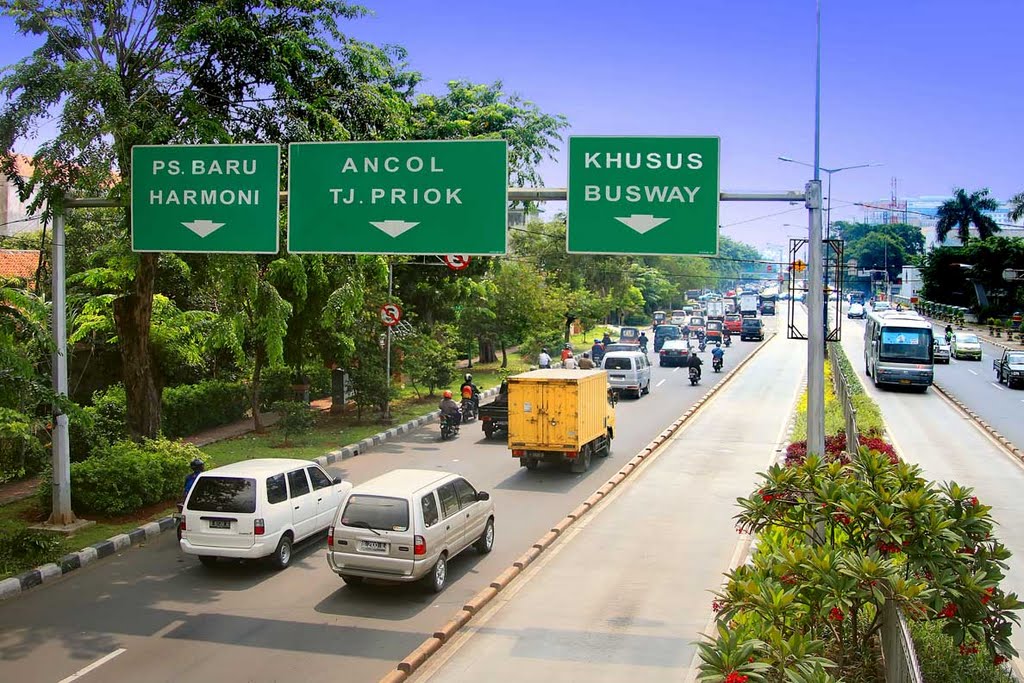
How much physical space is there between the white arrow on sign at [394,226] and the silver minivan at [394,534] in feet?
11.4

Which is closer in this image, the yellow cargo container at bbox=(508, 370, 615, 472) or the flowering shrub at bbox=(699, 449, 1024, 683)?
the flowering shrub at bbox=(699, 449, 1024, 683)

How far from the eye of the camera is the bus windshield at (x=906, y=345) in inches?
1462

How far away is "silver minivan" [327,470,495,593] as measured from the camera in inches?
473

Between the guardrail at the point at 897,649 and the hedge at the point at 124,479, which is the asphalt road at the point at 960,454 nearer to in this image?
the guardrail at the point at 897,649

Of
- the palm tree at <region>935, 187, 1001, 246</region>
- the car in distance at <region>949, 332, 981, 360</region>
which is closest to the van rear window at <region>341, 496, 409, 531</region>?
the car in distance at <region>949, 332, 981, 360</region>

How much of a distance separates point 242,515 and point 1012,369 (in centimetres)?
3679

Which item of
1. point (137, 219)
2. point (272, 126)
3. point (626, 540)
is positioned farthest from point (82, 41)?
point (626, 540)

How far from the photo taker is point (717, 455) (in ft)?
78.7

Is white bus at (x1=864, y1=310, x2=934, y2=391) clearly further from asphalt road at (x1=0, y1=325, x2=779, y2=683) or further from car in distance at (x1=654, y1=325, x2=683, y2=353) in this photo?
asphalt road at (x1=0, y1=325, x2=779, y2=683)

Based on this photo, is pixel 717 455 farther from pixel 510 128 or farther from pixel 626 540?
pixel 510 128

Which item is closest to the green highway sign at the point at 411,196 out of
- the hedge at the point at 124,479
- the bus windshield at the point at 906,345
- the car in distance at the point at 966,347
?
the hedge at the point at 124,479

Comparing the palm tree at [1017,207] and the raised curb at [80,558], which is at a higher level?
the palm tree at [1017,207]

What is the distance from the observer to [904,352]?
37.7 meters

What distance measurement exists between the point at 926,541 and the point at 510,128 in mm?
26627
